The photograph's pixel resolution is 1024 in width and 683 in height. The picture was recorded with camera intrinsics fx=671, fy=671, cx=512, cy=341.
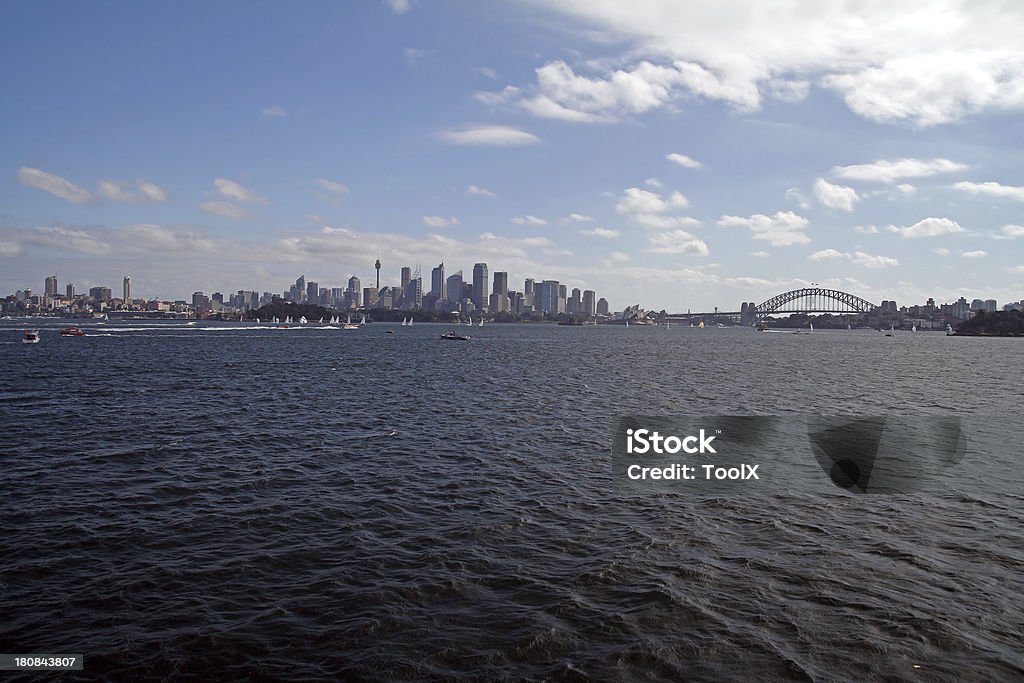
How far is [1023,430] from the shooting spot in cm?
3566

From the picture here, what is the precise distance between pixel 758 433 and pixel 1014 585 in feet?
62.7

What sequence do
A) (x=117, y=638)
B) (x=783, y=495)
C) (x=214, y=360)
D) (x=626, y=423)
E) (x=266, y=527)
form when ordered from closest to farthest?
1. (x=117, y=638)
2. (x=266, y=527)
3. (x=783, y=495)
4. (x=626, y=423)
5. (x=214, y=360)

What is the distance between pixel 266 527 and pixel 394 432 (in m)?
15.5

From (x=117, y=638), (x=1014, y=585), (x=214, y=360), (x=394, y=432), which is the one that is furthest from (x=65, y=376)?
(x=1014, y=585)

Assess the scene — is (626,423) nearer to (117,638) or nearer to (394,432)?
(394,432)

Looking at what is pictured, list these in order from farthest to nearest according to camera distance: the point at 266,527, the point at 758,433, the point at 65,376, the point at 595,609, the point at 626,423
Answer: the point at 65,376, the point at 626,423, the point at 758,433, the point at 266,527, the point at 595,609

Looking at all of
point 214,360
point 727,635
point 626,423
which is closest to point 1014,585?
point 727,635

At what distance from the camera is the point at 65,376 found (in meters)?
60.9

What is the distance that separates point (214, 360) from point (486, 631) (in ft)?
271

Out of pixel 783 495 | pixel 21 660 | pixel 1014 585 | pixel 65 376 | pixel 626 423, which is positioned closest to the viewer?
pixel 21 660

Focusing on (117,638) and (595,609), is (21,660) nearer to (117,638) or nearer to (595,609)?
(117,638)

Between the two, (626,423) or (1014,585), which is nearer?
(1014,585)

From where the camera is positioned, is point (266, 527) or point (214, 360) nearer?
point (266, 527)

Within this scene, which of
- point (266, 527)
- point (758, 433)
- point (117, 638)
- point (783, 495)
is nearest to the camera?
point (117, 638)
